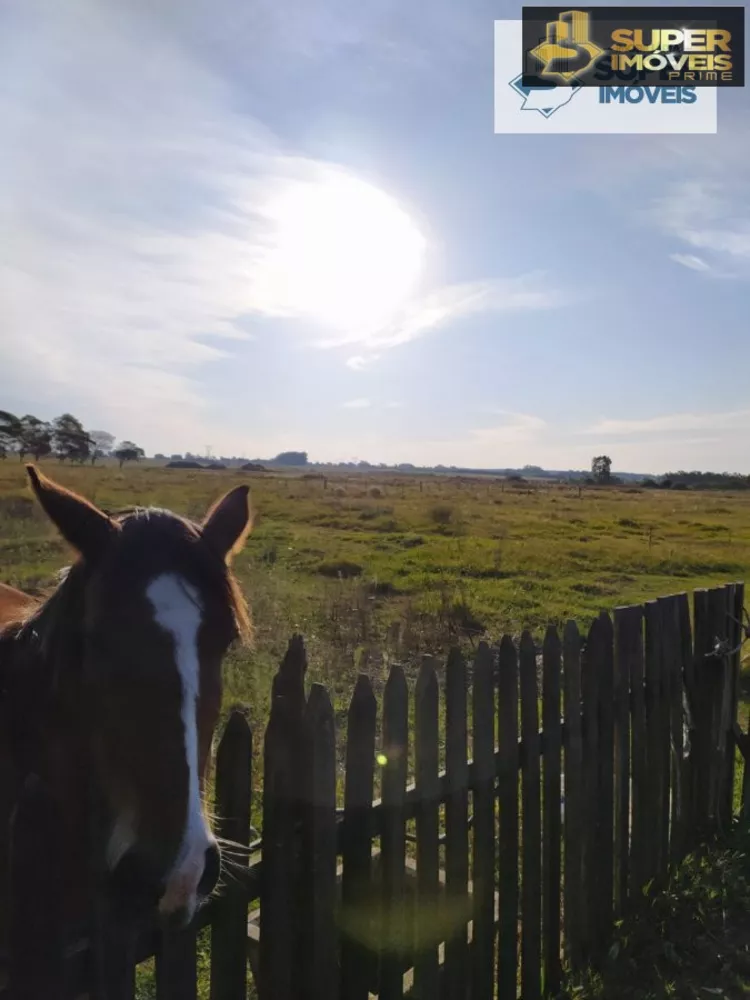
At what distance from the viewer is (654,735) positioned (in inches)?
152

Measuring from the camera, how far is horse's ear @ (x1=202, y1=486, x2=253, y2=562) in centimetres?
210

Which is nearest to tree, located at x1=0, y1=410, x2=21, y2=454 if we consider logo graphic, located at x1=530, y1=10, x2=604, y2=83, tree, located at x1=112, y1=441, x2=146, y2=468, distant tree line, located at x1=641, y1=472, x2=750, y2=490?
tree, located at x1=112, y1=441, x2=146, y2=468

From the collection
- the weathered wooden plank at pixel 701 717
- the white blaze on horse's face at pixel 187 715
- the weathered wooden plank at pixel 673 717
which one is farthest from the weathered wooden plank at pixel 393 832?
the weathered wooden plank at pixel 701 717

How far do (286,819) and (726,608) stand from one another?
12.6 ft

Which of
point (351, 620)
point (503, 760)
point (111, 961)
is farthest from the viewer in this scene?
point (351, 620)

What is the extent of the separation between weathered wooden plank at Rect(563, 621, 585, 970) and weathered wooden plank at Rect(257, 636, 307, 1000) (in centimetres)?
165

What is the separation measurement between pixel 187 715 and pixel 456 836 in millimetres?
1574

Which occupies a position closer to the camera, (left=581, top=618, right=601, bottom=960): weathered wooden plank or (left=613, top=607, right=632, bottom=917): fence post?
(left=581, top=618, right=601, bottom=960): weathered wooden plank

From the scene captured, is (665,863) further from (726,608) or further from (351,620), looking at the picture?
(351,620)

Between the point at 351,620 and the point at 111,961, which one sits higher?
the point at 111,961

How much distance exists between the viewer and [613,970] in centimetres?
316

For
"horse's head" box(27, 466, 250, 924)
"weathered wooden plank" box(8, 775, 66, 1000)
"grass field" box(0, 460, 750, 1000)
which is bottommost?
"grass field" box(0, 460, 750, 1000)

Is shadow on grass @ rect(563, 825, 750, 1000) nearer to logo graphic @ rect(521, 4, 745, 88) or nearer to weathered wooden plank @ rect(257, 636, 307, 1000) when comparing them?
weathered wooden plank @ rect(257, 636, 307, 1000)

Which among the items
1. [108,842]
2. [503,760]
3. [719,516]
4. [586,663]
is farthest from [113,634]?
[719,516]
